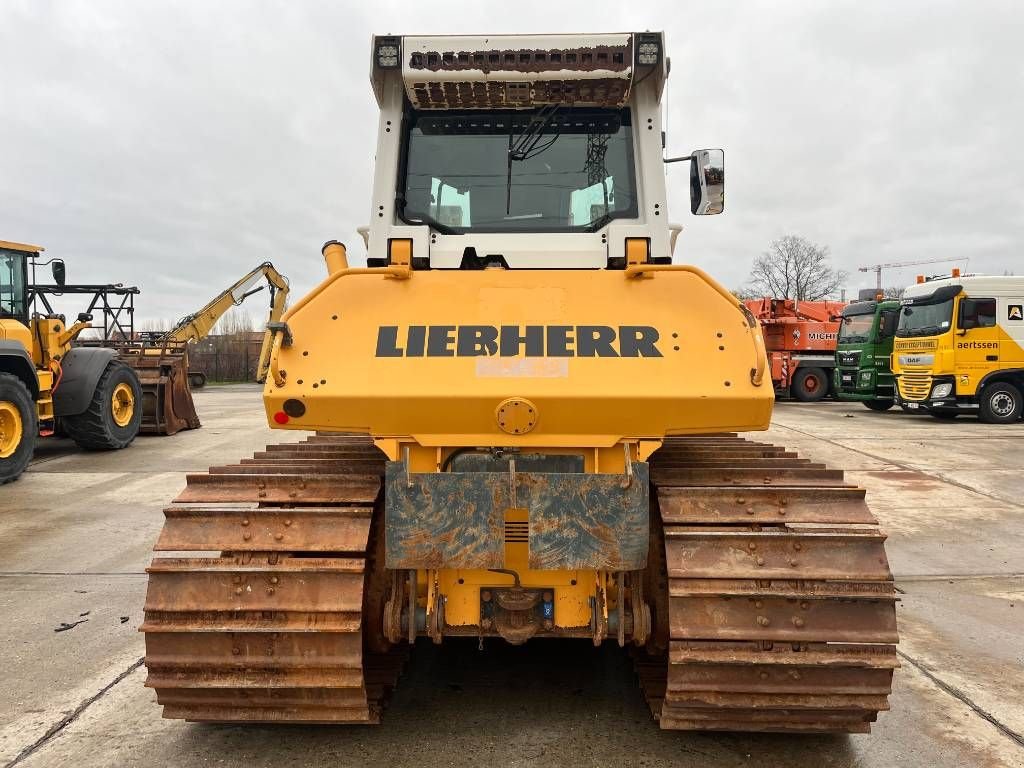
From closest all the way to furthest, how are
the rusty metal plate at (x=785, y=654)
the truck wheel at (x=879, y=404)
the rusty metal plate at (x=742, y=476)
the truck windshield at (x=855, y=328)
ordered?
the rusty metal plate at (x=785, y=654) < the rusty metal plate at (x=742, y=476) < the truck windshield at (x=855, y=328) < the truck wheel at (x=879, y=404)

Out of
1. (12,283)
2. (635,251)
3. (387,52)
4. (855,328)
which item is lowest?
(635,251)

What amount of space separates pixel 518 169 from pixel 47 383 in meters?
9.15

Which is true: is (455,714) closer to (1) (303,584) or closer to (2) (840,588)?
(1) (303,584)

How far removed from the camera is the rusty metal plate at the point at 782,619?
2.49 m

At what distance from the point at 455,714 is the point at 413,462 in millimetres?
1200

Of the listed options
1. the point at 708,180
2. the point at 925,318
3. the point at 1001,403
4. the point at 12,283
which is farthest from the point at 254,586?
the point at 1001,403

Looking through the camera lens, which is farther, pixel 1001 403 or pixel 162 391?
pixel 1001 403

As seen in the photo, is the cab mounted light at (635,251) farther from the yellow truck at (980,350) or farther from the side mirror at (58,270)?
the yellow truck at (980,350)

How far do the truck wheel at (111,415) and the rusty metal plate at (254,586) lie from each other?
9501 millimetres

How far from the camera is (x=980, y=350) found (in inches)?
569

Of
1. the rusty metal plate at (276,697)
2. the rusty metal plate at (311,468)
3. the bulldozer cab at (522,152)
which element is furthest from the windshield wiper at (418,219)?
the rusty metal plate at (276,697)

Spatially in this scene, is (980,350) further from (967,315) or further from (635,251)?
(635,251)

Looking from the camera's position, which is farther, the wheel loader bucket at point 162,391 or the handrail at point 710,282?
the wheel loader bucket at point 162,391

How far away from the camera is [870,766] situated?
2.74 meters
